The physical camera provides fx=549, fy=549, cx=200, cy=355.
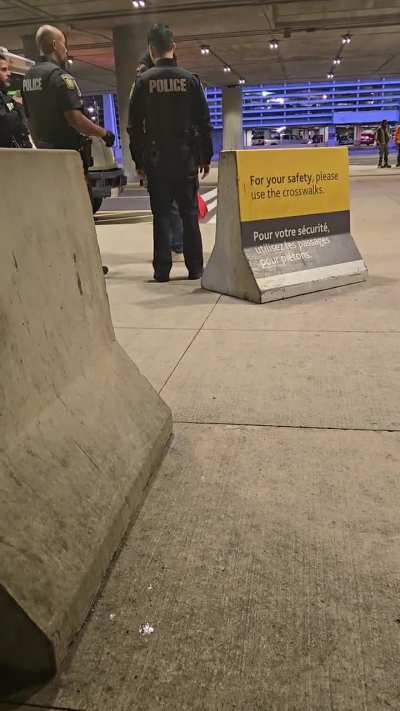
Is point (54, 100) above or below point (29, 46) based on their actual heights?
below

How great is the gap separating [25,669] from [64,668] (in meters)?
0.10

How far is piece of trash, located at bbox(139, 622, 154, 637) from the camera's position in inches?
60.2

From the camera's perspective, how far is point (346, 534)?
1.89 metres

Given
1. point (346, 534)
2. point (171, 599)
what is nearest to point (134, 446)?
point (171, 599)

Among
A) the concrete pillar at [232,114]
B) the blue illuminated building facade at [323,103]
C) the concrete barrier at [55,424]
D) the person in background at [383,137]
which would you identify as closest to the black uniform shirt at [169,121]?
the concrete barrier at [55,424]

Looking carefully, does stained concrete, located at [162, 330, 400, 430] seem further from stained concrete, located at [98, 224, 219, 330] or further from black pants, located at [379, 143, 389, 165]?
black pants, located at [379, 143, 389, 165]

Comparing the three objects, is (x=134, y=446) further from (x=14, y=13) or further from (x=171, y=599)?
(x=14, y=13)

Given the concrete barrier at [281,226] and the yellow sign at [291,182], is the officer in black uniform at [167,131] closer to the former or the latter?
the concrete barrier at [281,226]

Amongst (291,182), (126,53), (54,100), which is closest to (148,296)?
(291,182)

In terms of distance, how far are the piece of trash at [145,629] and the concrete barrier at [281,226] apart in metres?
3.34

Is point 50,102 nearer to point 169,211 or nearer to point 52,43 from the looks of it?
point 52,43

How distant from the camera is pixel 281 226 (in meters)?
4.86

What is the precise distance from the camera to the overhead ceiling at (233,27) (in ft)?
48.0

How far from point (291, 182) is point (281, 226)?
0.41 metres
